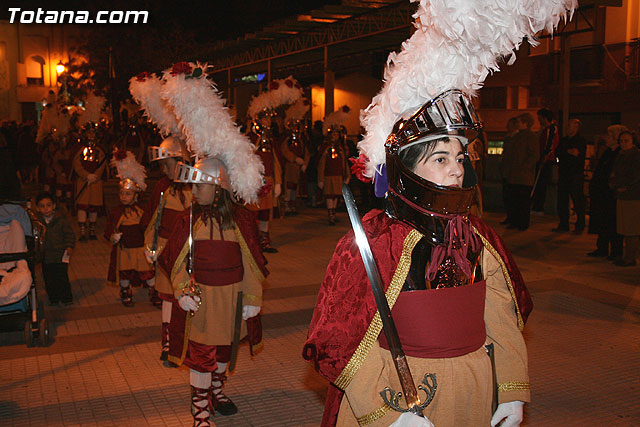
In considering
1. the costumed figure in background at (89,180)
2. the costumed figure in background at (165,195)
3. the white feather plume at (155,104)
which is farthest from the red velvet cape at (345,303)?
the costumed figure in background at (89,180)

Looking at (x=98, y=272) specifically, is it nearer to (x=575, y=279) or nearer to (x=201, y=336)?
(x=201, y=336)

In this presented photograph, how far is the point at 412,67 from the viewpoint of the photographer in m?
2.62

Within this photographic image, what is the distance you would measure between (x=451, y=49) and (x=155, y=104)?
5389 millimetres

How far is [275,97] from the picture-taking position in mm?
12586

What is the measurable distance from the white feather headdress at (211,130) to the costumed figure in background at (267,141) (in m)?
5.19

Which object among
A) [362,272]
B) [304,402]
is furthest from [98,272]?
[362,272]

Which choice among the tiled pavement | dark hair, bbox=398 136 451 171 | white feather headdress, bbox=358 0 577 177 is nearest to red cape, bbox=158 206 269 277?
the tiled pavement

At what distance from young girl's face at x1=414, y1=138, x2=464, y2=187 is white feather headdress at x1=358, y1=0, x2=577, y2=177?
0.20m

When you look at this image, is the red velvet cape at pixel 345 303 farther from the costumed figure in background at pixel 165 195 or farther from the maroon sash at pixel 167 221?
the maroon sash at pixel 167 221

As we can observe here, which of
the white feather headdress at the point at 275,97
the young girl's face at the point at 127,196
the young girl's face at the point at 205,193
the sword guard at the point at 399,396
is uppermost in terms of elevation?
the white feather headdress at the point at 275,97

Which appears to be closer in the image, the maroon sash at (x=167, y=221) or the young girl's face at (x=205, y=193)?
the young girl's face at (x=205, y=193)

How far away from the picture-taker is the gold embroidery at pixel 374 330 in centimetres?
246

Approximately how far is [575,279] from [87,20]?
26.7 metres

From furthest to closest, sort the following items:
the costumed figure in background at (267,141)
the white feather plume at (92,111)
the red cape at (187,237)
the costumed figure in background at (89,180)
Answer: the white feather plume at (92,111), the costumed figure in background at (89,180), the costumed figure in background at (267,141), the red cape at (187,237)
